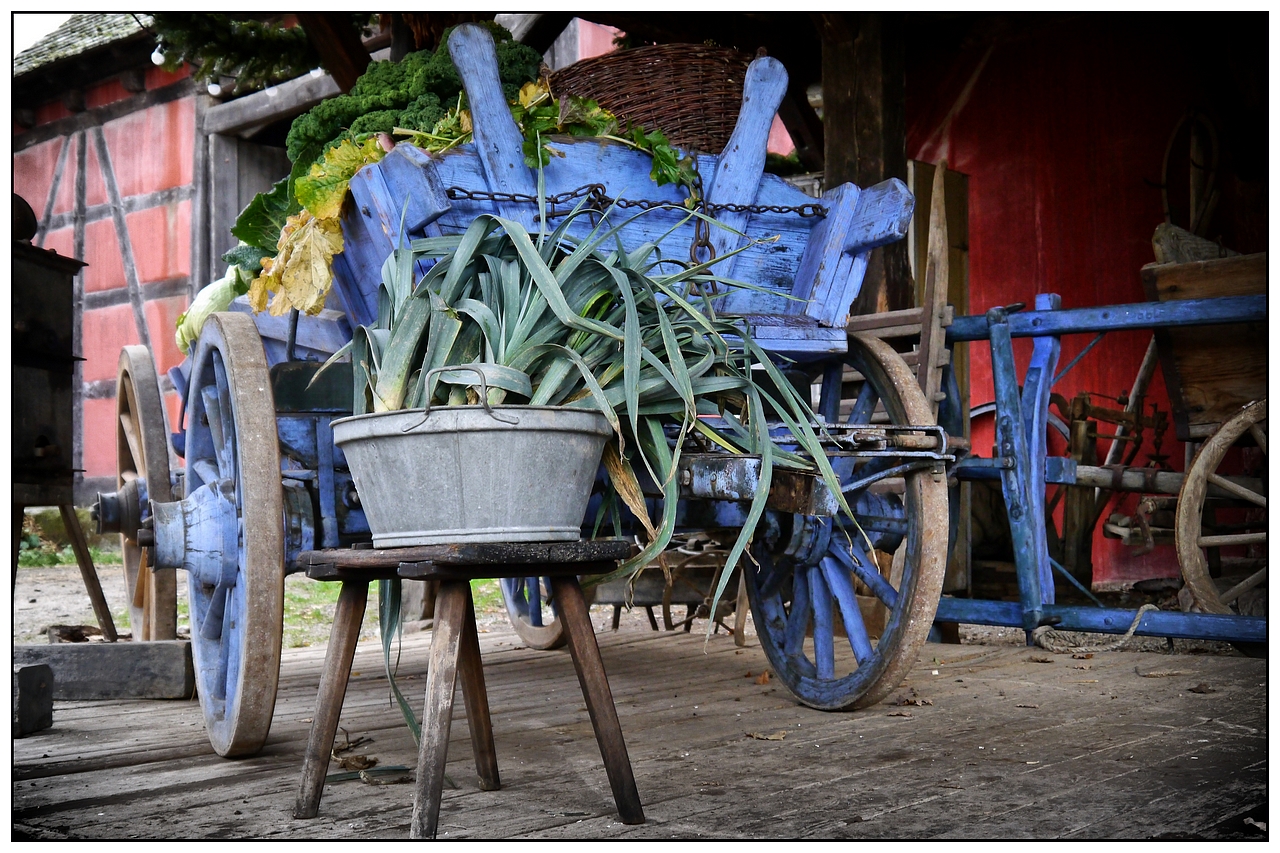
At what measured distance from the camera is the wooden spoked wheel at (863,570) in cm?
275

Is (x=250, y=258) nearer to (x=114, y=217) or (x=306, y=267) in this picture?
(x=306, y=267)

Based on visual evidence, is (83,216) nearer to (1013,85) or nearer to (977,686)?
(1013,85)

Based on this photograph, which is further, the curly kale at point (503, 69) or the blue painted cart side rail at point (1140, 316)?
the blue painted cart side rail at point (1140, 316)

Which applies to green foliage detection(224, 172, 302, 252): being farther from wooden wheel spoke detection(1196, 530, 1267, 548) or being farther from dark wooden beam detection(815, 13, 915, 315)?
wooden wheel spoke detection(1196, 530, 1267, 548)

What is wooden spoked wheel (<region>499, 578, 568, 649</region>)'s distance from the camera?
4.47m

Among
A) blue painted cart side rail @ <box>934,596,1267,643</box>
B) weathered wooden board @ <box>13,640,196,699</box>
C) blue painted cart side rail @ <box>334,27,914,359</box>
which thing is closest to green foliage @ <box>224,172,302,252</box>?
blue painted cart side rail @ <box>334,27,914,359</box>

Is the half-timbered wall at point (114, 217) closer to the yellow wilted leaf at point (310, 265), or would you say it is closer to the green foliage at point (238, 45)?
the green foliage at point (238, 45)

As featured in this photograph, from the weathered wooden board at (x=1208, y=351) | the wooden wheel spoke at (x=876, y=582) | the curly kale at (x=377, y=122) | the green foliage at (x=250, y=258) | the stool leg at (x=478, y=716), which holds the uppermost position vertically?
the curly kale at (x=377, y=122)

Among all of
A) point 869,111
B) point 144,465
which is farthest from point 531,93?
point 869,111

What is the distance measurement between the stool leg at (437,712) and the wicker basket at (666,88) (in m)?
1.41

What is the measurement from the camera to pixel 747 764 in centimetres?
242

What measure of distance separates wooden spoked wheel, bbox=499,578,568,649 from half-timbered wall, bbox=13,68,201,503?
544cm

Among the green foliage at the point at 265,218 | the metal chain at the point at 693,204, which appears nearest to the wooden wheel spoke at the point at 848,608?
the metal chain at the point at 693,204

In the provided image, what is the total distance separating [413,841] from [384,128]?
5.48ft
